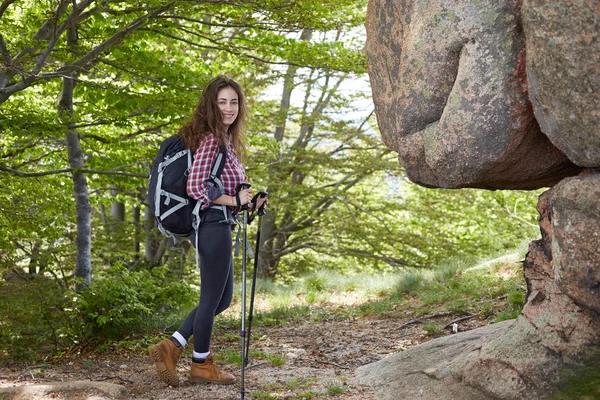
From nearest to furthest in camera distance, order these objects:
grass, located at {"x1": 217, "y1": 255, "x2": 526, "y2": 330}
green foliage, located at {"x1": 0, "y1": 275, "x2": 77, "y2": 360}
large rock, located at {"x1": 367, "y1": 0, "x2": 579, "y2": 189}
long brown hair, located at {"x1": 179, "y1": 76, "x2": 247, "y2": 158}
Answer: large rock, located at {"x1": 367, "y1": 0, "x2": 579, "y2": 189} → long brown hair, located at {"x1": 179, "y1": 76, "x2": 247, "y2": 158} → green foliage, located at {"x1": 0, "y1": 275, "x2": 77, "y2": 360} → grass, located at {"x1": 217, "y1": 255, "x2": 526, "y2": 330}

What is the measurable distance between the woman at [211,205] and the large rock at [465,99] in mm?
1285

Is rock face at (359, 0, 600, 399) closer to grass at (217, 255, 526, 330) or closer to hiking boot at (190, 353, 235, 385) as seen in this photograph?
hiking boot at (190, 353, 235, 385)

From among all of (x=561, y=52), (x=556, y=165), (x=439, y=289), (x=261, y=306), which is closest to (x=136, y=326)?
(x=261, y=306)

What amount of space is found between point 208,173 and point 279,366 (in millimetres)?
2233

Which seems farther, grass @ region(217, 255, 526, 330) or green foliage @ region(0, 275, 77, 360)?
grass @ region(217, 255, 526, 330)

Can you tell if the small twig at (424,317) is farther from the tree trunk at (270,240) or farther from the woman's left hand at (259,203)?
the tree trunk at (270,240)

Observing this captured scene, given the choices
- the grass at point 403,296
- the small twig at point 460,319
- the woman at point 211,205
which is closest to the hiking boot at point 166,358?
the woman at point 211,205

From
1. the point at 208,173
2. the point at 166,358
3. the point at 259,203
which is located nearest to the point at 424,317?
the point at 259,203

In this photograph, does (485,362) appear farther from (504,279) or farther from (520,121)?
(504,279)

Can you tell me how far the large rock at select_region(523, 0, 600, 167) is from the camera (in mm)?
3107

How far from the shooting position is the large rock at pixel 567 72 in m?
3.11

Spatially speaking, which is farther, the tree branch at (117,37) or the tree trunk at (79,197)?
the tree trunk at (79,197)

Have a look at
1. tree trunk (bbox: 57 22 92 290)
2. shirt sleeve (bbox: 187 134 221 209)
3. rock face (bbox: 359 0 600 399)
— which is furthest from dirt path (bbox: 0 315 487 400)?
tree trunk (bbox: 57 22 92 290)

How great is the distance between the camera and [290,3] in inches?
303
